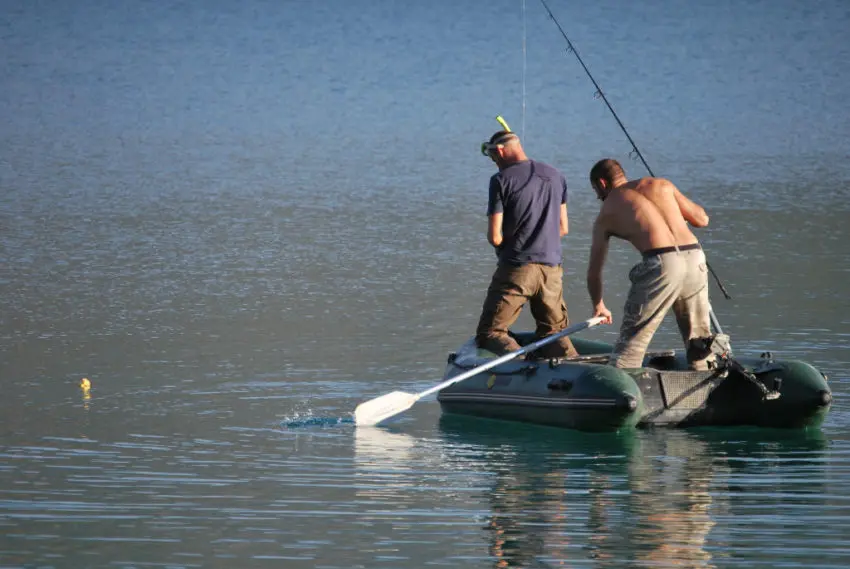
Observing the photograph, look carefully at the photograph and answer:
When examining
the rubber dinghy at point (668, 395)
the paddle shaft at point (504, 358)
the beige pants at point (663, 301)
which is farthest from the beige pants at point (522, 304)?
the beige pants at point (663, 301)

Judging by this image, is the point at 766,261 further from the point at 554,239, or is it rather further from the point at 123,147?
the point at 123,147

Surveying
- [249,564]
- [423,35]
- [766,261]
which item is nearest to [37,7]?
[423,35]

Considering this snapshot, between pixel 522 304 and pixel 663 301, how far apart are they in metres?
1.02

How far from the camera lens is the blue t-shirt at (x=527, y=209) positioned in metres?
10.7

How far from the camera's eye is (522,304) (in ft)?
35.2

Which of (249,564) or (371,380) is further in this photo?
(371,380)

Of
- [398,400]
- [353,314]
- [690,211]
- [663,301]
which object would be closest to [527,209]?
[690,211]

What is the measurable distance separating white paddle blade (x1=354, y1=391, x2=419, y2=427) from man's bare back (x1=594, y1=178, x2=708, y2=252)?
62.0 inches

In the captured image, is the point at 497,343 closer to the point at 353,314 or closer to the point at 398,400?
the point at 398,400

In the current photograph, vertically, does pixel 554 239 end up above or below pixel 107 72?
below

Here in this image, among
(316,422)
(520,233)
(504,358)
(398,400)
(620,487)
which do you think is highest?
(520,233)

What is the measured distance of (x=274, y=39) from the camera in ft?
170

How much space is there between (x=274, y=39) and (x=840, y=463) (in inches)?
1712

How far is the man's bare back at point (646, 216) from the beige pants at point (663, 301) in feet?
0.34
